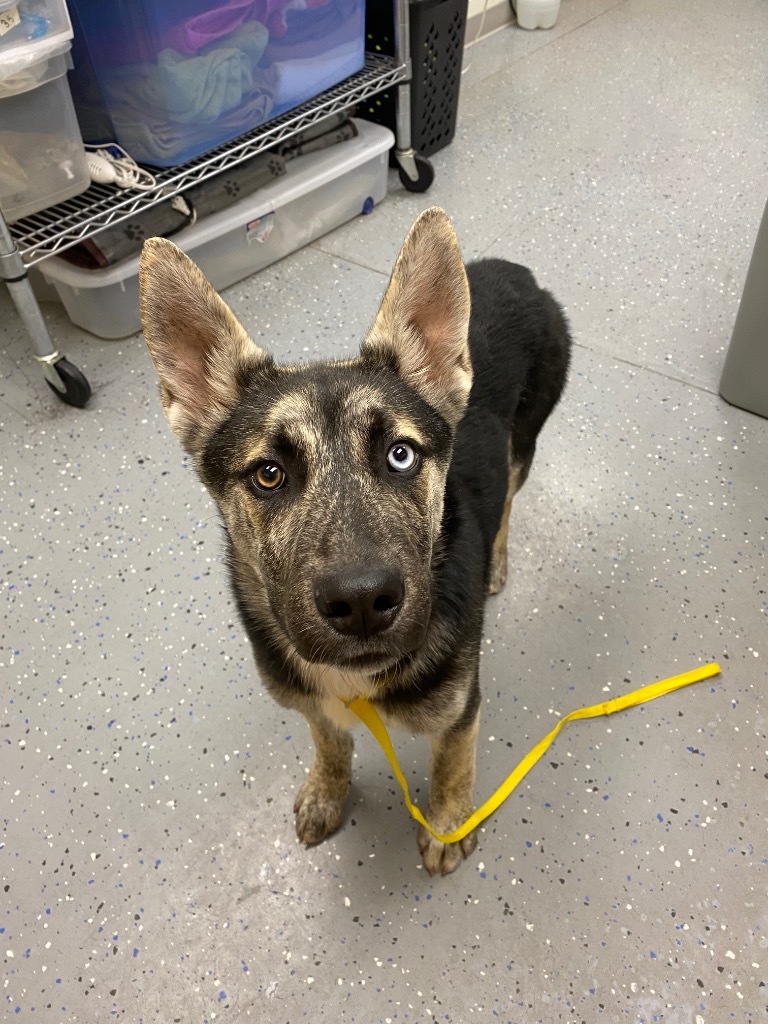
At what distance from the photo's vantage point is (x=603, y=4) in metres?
5.05

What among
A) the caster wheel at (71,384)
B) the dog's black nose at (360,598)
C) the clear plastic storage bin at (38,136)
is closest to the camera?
the dog's black nose at (360,598)

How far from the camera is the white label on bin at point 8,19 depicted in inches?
76.6

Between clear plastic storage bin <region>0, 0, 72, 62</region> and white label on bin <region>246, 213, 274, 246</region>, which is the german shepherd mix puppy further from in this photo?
white label on bin <region>246, 213, 274, 246</region>

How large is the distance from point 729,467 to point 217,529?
1546 mm

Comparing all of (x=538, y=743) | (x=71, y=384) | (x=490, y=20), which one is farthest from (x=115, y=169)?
(x=490, y=20)

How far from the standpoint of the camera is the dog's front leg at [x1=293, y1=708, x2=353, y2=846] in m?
1.53

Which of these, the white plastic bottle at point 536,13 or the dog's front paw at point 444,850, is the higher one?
the white plastic bottle at point 536,13

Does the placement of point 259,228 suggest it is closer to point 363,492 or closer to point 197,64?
point 197,64

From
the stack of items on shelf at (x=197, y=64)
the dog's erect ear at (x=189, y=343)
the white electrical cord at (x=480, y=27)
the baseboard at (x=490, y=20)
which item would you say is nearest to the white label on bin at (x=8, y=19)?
the stack of items on shelf at (x=197, y=64)

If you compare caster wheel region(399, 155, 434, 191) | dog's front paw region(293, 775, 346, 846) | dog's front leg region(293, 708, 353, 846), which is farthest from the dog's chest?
caster wheel region(399, 155, 434, 191)

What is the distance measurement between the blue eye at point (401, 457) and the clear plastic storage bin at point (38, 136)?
5.58 ft

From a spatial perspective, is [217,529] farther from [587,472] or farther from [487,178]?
[487,178]

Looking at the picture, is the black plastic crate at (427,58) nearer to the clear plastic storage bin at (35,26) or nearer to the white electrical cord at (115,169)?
the white electrical cord at (115,169)

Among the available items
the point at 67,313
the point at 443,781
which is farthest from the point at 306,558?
the point at 67,313
